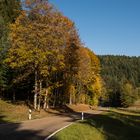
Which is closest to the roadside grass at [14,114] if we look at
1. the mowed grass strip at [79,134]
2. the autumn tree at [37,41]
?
the autumn tree at [37,41]

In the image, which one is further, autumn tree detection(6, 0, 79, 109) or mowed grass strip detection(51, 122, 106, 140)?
autumn tree detection(6, 0, 79, 109)

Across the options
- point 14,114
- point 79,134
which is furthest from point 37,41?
point 79,134

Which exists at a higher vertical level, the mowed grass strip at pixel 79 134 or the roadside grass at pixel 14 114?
the roadside grass at pixel 14 114

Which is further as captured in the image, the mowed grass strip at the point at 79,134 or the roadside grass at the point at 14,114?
the roadside grass at the point at 14,114

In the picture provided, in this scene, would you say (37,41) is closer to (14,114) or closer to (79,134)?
(14,114)

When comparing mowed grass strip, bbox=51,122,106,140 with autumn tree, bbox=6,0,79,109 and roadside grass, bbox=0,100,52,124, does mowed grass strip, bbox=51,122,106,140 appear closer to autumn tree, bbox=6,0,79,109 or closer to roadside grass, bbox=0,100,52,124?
roadside grass, bbox=0,100,52,124

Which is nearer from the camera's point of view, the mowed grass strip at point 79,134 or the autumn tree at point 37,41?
the mowed grass strip at point 79,134

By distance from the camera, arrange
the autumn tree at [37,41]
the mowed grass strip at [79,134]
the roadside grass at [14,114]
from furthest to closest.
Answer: the autumn tree at [37,41]
the roadside grass at [14,114]
the mowed grass strip at [79,134]

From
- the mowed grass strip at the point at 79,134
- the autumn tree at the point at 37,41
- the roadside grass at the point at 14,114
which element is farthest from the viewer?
the autumn tree at the point at 37,41

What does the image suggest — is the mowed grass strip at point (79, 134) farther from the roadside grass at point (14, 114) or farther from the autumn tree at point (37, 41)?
the autumn tree at point (37, 41)

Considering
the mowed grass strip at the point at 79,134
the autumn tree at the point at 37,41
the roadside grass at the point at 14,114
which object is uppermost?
the autumn tree at the point at 37,41

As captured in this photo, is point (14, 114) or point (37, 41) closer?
point (14, 114)

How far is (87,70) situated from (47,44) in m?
25.4

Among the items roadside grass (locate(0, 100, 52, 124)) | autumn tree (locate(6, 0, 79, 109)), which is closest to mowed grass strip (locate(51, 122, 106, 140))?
roadside grass (locate(0, 100, 52, 124))
